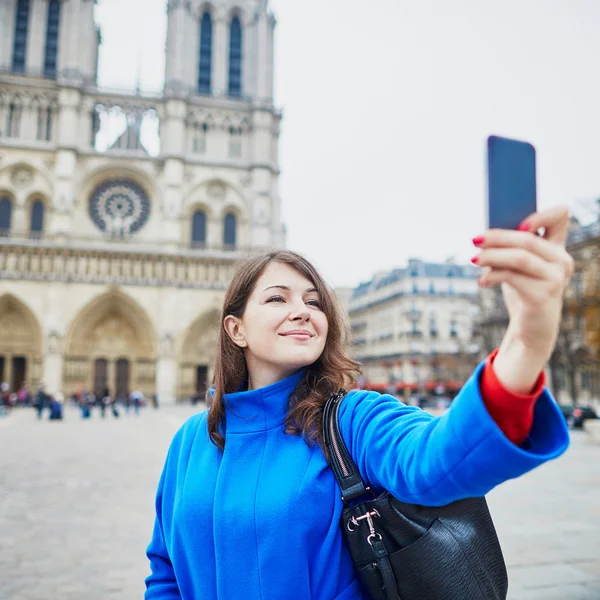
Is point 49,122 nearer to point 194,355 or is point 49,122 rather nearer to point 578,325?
point 194,355

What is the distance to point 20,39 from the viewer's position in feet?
119

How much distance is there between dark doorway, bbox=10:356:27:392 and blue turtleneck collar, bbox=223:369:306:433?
36.4 metres

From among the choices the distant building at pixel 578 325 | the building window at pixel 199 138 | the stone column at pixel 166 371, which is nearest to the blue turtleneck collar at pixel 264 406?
the distant building at pixel 578 325

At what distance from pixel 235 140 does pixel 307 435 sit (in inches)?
1478

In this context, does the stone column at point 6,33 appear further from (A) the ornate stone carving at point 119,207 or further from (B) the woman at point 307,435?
(B) the woman at point 307,435

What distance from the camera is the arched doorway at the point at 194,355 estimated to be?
34625 mm

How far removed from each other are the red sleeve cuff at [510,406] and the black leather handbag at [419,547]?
352 mm

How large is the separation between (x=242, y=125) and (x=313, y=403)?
124 feet

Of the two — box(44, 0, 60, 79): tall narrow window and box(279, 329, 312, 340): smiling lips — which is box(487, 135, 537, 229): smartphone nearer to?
box(279, 329, 312, 340): smiling lips

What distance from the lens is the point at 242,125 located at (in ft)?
122

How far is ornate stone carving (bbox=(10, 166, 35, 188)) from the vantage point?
3453 centimetres

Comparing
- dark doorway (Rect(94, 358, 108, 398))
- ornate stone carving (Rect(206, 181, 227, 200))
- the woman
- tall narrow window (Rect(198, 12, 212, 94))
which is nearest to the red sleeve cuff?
the woman

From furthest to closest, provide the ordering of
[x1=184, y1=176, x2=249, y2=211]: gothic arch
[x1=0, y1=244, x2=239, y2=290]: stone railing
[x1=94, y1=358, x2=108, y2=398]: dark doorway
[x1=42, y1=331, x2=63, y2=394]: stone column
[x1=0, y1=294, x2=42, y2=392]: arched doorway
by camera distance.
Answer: [x1=184, y1=176, x2=249, y2=211]: gothic arch → [x1=94, y1=358, x2=108, y2=398]: dark doorway → [x1=0, y1=294, x2=42, y2=392]: arched doorway → [x1=0, y1=244, x2=239, y2=290]: stone railing → [x1=42, y1=331, x2=63, y2=394]: stone column

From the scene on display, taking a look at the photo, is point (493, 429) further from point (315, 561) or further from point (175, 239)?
point (175, 239)
